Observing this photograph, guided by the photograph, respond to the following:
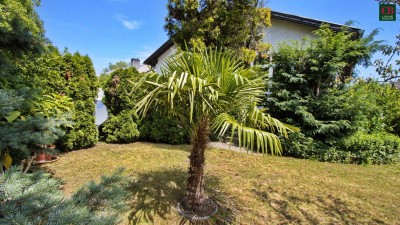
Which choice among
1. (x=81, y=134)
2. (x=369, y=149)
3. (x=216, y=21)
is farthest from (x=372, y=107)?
(x=81, y=134)

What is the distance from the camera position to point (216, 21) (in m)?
7.42

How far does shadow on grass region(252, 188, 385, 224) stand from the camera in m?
3.22

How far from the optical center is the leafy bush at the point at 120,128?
6672 millimetres

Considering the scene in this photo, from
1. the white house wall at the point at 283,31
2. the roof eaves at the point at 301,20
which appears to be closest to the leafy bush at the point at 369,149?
the roof eaves at the point at 301,20

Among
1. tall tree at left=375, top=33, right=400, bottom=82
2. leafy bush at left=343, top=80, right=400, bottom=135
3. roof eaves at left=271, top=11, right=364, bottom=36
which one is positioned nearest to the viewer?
tall tree at left=375, top=33, right=400, bottom=82

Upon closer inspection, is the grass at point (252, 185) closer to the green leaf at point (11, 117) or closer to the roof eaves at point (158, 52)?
the green leaf at point (11, 117)

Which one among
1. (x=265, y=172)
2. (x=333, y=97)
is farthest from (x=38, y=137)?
(x=333, y=97)

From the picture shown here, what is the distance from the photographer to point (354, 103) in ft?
20.5

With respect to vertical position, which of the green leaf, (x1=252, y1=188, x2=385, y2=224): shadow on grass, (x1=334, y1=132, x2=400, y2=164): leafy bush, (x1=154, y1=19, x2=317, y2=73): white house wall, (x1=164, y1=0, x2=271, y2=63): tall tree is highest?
(x1=154, y1=19, x2=317, y2=73): white house wall

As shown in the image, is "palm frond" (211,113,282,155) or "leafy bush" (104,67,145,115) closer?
"palm frond" (211,113,282,155)

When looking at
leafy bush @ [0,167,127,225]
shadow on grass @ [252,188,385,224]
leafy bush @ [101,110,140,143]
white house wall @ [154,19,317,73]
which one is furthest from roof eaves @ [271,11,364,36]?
leafy bush @ [0,167,127,225]

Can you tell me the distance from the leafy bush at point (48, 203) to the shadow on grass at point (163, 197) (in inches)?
60.0

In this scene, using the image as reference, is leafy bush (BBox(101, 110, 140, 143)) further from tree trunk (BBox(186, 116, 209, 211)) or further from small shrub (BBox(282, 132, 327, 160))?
small shrub (BBox(282, 132, 327, 160))

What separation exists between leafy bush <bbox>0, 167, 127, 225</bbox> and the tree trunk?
143 cm
